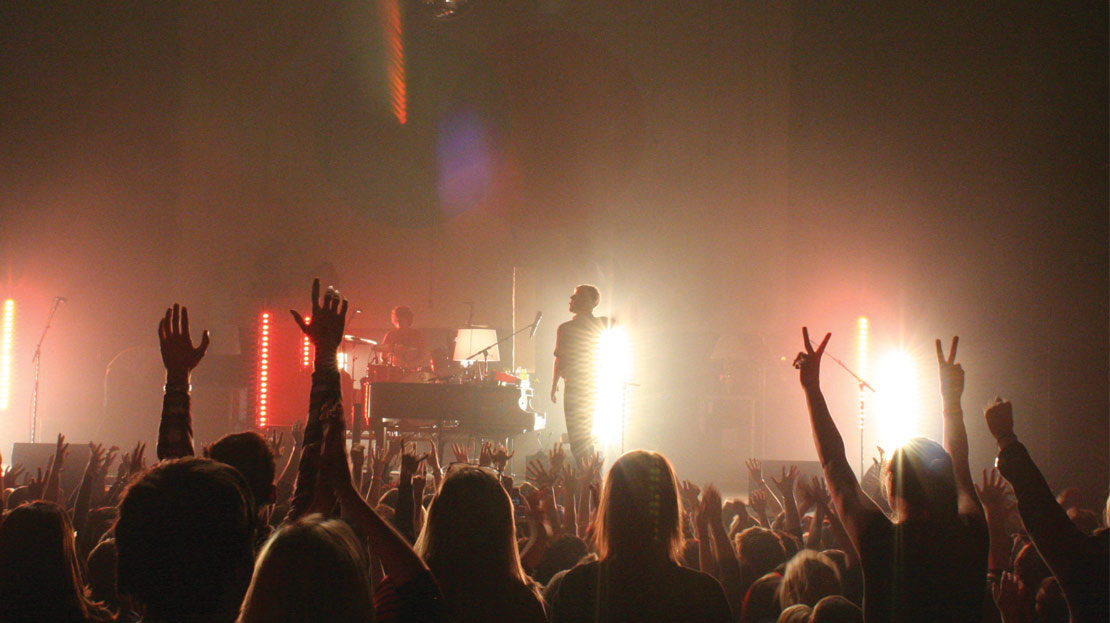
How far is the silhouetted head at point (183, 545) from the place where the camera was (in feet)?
4.59

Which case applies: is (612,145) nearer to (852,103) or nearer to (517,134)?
(517,134)

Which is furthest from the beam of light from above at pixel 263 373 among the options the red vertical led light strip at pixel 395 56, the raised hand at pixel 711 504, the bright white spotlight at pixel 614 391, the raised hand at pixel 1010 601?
the raised hand at pixel 1010 601

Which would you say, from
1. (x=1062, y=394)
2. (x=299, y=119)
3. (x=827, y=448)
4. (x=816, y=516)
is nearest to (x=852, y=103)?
(x=1062, y=394)

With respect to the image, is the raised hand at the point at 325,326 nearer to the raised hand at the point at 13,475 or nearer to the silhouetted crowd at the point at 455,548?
the silhouetted crowd at the point at 455,548

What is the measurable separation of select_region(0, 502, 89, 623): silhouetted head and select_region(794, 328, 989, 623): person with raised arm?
195cm

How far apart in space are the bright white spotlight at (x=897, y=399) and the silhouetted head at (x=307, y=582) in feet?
33.1

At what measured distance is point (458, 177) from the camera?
523 inches

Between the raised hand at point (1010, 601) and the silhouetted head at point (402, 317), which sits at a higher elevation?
the silhouetted head at point (402, 317)

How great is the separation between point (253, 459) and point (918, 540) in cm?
170

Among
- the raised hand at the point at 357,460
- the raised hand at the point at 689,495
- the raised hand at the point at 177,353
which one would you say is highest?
the raised hand at the point at 177,353

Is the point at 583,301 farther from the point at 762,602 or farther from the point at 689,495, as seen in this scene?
the point at 762,602

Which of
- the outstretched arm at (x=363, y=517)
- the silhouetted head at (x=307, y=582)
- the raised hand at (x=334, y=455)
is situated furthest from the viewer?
the raised hand at (x=334, y=455)

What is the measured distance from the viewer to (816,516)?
363cm

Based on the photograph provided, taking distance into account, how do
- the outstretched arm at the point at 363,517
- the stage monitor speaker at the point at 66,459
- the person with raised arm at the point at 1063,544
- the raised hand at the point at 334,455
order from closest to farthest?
the outstretched arm at the point at 363,517
the raised hand at the point at 334,455
the person with raised arm at the point at 1063,544
the stage monitor speaker at the point at 66,459
